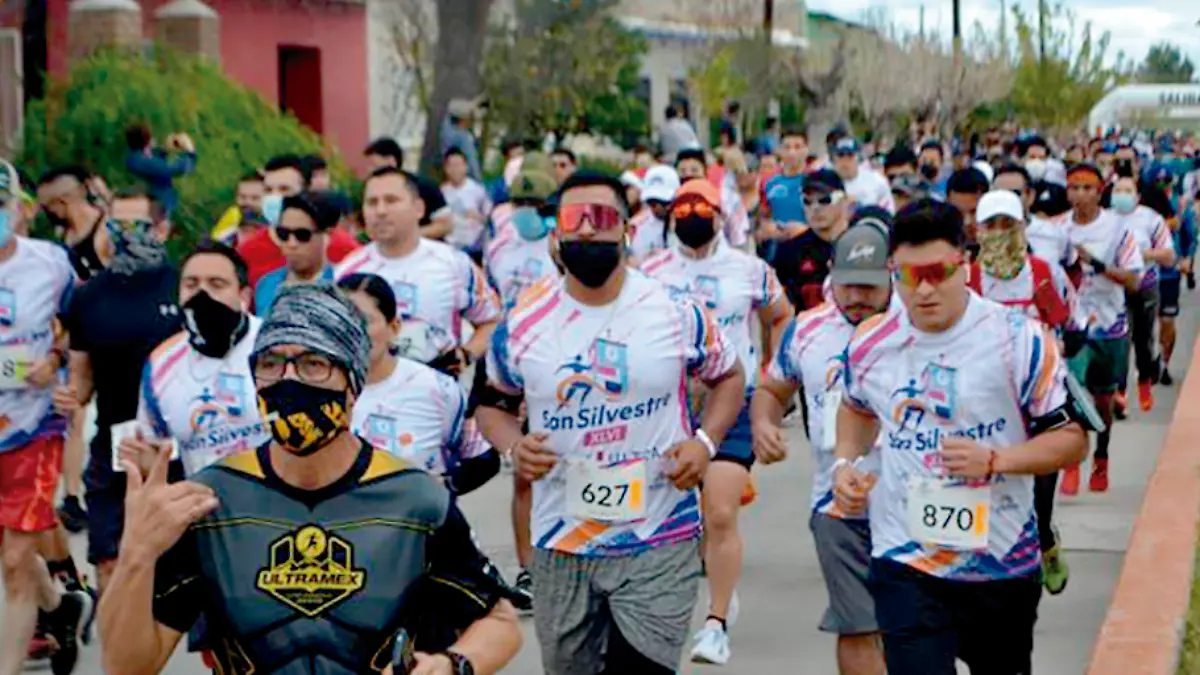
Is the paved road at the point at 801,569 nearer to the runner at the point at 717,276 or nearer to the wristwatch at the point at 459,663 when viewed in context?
the runner at the point at 717,276

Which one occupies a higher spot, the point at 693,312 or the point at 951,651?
the point at 693,312

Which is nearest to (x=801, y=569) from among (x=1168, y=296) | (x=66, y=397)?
(x=66, y=397)

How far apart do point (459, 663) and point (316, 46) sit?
31.2 m

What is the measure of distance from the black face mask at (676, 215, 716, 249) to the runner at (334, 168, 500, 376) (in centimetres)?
106

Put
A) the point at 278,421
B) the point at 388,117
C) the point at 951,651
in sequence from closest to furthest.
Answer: the point at 278,421, the point at 951,651, the point at 388,117

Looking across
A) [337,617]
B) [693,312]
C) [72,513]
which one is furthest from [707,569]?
[337,617]

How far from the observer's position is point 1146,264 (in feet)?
53.7

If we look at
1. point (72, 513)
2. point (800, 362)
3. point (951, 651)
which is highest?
point (800, 362)

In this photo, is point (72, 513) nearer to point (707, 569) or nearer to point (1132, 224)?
point (707, 569)

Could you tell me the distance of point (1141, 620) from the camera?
8172 mm

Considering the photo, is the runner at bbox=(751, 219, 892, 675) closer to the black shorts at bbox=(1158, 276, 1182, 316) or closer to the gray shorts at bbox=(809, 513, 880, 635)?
the gray shorts at bbox=(809, 513, 880, 635)

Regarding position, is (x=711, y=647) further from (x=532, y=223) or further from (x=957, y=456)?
(x=532, y=223)

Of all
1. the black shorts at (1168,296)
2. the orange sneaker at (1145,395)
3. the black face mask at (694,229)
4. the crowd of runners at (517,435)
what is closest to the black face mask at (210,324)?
the crowd of runners at (517,435)

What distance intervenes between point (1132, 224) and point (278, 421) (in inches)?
522
